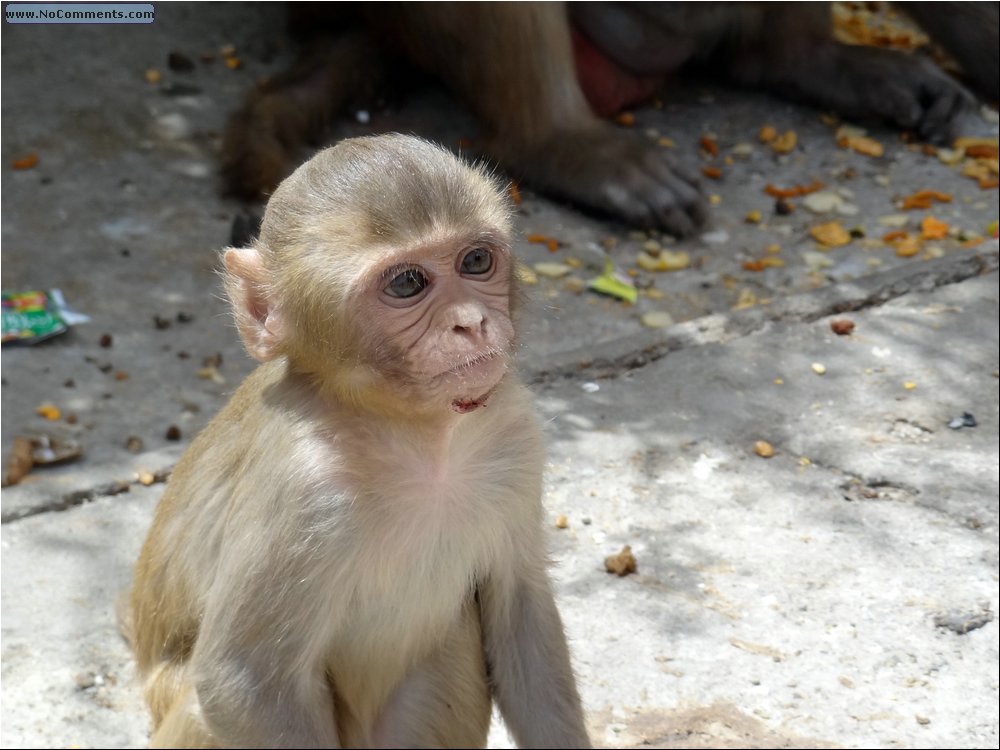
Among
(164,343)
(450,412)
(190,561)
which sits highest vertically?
(450,412)

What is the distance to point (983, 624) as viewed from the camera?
13.4 ft

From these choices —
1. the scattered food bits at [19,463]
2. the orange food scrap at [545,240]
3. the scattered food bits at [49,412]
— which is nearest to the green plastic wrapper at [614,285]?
the orange food scrap at [545,240]

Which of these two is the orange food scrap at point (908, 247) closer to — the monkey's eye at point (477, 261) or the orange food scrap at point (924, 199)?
the orange food scrap at point (924, 199)

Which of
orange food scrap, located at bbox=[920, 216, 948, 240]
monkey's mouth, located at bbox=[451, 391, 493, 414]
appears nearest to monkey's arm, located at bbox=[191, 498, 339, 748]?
monkey's mouth, located at bbox=[451, 391, 493, 414]

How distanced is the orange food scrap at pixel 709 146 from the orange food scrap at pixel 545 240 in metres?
1.22

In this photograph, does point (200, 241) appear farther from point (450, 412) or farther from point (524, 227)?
point (450, 412)

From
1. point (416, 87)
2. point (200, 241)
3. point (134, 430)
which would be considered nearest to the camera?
point (134, 430)

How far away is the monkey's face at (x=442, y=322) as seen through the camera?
109 inches

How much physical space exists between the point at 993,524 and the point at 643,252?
2.34m

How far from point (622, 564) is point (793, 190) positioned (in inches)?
122

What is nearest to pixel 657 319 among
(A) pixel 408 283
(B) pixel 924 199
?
(B) pixel 924 199

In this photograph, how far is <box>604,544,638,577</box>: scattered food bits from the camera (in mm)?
4324

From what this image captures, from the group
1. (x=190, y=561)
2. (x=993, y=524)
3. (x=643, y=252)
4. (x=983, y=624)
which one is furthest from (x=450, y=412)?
(x=643, y=252)

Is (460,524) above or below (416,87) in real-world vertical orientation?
above
